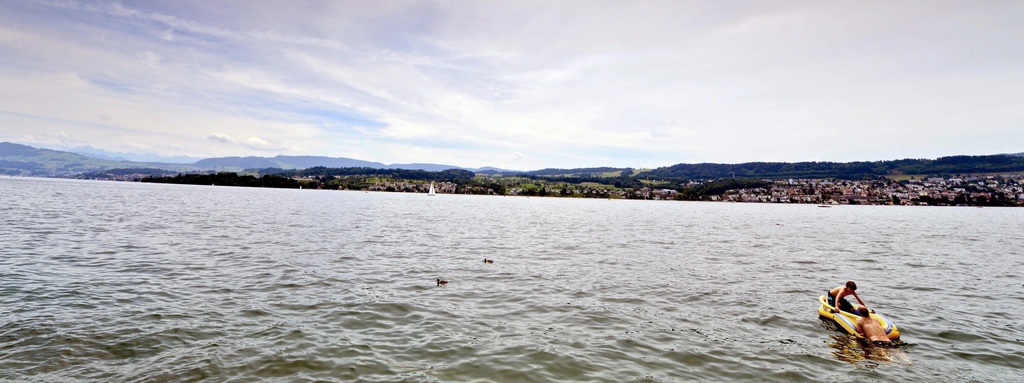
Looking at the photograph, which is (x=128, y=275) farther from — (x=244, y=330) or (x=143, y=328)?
(x=244, y=330)

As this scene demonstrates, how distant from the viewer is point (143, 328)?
1390 cm

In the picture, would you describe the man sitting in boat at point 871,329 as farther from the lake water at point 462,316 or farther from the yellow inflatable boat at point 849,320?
the lake water at point 462,316

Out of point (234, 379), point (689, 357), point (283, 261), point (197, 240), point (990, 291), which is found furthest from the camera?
point (197, 240)

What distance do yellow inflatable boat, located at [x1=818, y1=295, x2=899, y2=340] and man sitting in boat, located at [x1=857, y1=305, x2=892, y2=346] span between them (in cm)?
13

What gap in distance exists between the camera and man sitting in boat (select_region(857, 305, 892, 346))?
15248mm

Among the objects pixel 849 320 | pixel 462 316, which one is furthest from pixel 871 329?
pixel 462 316

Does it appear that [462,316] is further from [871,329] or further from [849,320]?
[871,329]

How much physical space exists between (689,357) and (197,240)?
35670mm

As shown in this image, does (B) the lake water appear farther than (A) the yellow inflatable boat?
No

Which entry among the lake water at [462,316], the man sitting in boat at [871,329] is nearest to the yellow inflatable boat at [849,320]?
the man sitting in boat at [871,329]

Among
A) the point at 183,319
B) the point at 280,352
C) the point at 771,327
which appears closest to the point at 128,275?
the point at 183,319

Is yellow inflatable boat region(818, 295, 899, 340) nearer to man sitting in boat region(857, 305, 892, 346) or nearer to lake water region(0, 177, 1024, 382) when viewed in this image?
man sitting in boat region(857, 305, 892, 346)

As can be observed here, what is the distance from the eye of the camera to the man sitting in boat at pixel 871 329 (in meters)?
15.2

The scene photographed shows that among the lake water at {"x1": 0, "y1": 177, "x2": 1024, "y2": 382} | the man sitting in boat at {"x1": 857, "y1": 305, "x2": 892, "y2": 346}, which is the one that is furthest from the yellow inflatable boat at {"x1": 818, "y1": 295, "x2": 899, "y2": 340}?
the lake water at {"x1": 0, "y1": 177, "x2": 1024, "y2": 382}
